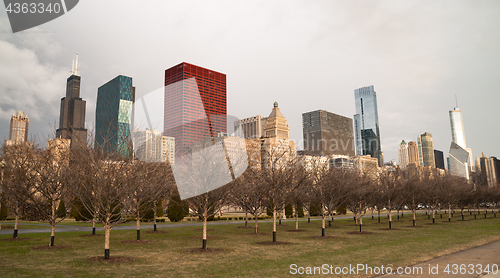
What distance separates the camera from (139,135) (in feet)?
68.1

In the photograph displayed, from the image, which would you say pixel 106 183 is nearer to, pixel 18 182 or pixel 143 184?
pixel 143 184

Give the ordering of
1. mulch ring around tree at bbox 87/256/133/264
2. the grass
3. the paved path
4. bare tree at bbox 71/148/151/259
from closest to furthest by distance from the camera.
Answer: the paved path, the grass, bare tree at bbox 71/148/151/259, mulch ring around tree at bbox 87/256/133/264

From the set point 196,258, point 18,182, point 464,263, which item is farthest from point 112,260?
point 464,263

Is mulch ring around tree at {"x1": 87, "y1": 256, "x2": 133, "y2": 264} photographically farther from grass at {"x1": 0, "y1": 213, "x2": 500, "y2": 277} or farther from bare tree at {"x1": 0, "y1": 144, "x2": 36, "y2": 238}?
bare tree at {"x1": 0, "y1": 144, "x2": 36, "y2": 238}

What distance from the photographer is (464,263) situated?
14055 mm

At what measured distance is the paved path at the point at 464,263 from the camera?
11602mm

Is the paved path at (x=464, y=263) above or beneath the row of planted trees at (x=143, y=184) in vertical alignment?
beneath

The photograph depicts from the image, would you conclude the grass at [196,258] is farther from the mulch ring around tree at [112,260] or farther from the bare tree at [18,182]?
the bare tree at [18,182]

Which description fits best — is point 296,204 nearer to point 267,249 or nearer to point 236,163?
point 236,163

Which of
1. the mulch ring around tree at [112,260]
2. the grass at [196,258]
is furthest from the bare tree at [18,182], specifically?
the mulch ring around tree at [112,260]

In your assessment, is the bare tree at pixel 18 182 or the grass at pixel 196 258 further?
the bare tree at pixel 18 182

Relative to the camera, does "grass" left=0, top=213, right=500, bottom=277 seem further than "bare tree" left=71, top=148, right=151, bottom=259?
No

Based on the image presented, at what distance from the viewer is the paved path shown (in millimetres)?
11602

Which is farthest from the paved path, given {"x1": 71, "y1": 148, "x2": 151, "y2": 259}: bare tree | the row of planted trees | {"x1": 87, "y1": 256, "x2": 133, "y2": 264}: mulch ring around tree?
{"x1": 71, "y1": 148, "x2": 151, "y2": 259}: bare tree
